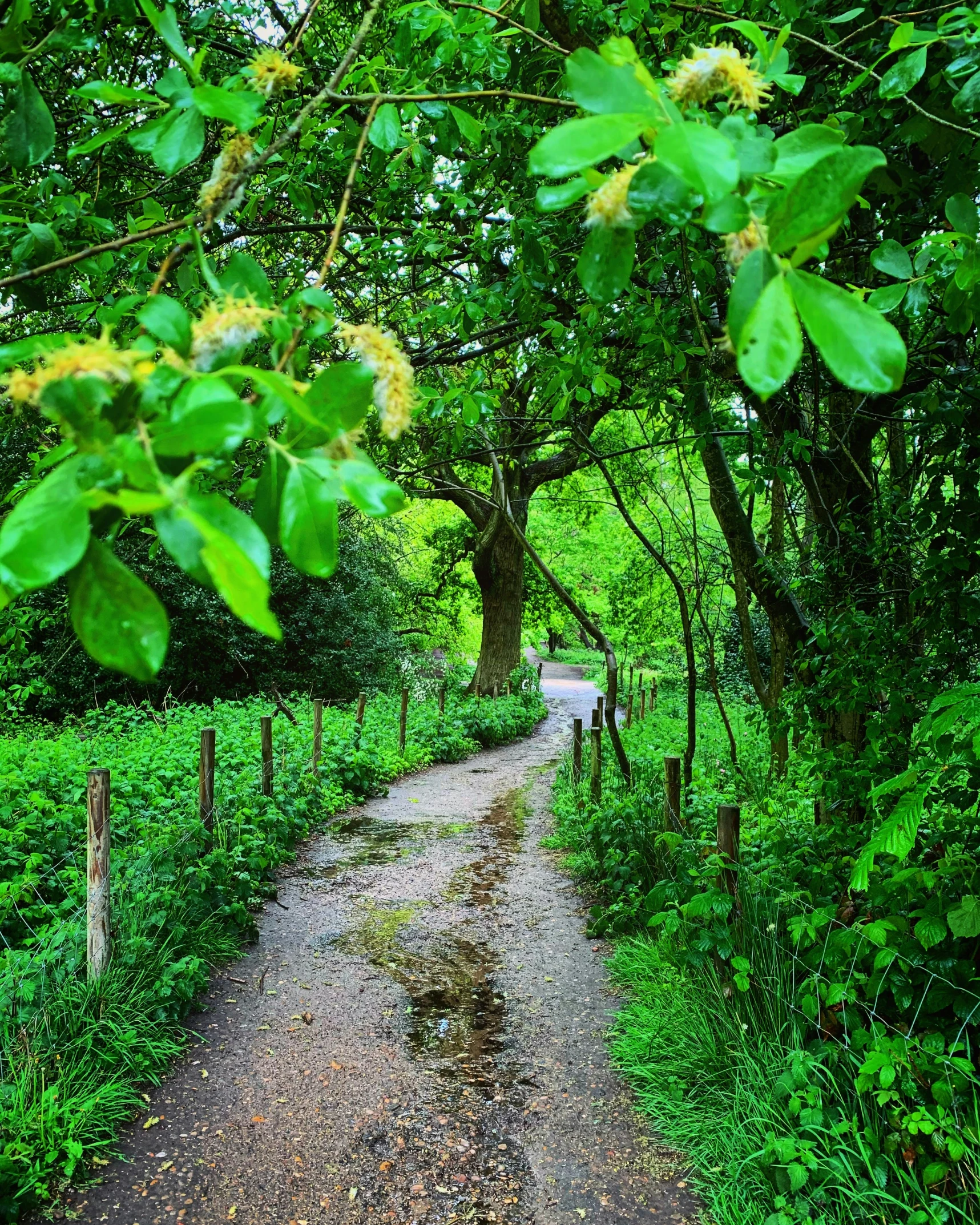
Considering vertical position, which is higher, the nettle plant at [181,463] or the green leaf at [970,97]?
the green leaf at [970,97]

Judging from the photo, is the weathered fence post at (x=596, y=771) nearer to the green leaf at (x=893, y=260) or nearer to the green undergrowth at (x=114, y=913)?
the green undergrowth at (x=114, y=913)

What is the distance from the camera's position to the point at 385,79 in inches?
128

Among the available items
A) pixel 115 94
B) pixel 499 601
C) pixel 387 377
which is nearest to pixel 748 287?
pixel 387 377

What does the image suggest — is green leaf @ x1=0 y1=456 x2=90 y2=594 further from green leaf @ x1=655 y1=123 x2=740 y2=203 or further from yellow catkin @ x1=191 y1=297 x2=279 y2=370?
green leaf @ x1=655 y1=123 x2=740 y2=203

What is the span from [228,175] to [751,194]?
0.60 m

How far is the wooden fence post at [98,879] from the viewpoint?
3.68 metres

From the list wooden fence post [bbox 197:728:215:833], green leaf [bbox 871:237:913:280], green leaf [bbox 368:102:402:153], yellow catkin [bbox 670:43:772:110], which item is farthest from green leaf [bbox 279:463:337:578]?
wooden fence post [bbox 197:728:215:833]

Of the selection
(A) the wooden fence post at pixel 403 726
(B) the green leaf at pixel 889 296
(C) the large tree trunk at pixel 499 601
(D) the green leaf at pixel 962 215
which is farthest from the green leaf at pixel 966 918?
(C) the large tree trunk at pixel 499 601

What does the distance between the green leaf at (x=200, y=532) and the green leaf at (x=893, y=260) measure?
4.57ft

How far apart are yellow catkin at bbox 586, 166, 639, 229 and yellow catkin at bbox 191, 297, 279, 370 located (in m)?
0.35

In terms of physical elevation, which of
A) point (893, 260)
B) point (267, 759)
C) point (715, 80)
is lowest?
point (267, 759)

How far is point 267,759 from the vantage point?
6785 millimetres

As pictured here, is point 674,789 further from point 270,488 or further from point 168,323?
point 168,323

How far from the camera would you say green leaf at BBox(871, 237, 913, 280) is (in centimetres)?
147
